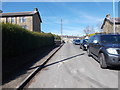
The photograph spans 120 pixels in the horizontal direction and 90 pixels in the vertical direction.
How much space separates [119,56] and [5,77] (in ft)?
17.6

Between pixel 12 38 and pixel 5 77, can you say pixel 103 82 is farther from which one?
pixel 12 38

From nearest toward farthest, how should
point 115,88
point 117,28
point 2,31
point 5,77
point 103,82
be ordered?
point 115,88, point 103,82, point 5,77, point 2,31, point 117,28

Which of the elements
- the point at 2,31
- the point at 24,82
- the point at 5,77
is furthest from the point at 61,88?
the point at 2,31

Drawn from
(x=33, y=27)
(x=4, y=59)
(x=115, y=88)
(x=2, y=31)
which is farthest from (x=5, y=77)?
(x=33, y=27)

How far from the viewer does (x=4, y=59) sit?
6121mm

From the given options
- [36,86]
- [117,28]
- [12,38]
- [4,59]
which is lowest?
[36,86]

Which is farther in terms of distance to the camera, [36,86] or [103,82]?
[103,82]

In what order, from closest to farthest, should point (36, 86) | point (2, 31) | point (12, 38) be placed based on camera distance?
1. point (36, 86)
2. point (2, 31)
3. point (12, 38)

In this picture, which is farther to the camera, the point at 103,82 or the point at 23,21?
the point at 23,21

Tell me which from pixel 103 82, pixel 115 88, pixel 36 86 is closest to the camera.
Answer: pixel 115 88

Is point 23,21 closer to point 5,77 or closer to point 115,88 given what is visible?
point 5,77

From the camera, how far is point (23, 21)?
114ft

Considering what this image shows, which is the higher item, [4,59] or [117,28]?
[117,28]

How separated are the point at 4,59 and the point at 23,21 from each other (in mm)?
31013
